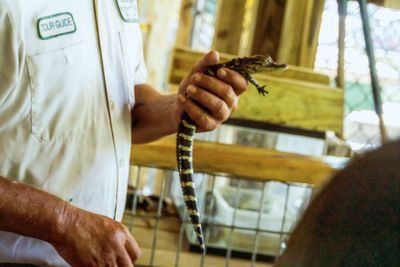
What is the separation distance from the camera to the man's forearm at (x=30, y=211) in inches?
41.1

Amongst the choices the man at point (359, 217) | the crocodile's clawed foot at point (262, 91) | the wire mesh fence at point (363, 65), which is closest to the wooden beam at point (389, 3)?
the crocodile's clawed foot at point (262, 91)

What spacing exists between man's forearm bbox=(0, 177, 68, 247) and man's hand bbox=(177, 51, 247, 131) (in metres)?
0.43

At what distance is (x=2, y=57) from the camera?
1.07 m

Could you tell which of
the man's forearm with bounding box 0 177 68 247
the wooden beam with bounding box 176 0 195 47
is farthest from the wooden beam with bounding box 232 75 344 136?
the wooden beam with bounding box 176 0 195 47

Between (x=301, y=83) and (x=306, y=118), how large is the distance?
10 cm

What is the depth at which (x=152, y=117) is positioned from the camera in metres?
1.57

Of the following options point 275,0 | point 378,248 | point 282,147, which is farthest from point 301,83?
point 378,248

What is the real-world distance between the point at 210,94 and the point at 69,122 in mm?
345

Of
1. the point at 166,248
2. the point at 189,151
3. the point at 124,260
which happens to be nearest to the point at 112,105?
the point at 189,151

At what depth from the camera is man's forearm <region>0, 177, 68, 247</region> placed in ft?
3.42

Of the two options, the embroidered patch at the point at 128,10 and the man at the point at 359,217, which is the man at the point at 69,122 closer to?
the embroidered patch at the point at 128,10

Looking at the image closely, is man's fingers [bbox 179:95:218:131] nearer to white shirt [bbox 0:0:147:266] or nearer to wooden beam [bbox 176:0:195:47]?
white shirt [bbox 0:0:147:266]

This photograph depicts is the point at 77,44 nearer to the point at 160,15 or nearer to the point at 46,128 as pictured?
the point at 46,128

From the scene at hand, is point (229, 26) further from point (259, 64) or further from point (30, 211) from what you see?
point (30, 211)
